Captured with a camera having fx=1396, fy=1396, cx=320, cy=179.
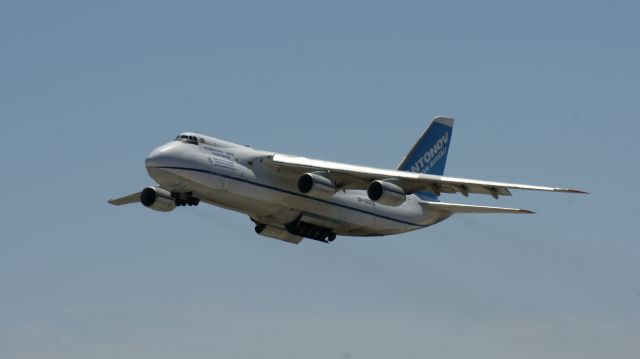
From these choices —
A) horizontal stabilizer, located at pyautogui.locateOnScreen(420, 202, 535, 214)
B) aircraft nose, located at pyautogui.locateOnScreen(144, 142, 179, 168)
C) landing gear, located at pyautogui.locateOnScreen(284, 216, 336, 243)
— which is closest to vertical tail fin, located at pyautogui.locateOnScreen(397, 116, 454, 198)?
horizontal stabilizer, located at pyautogui.locateOnScreen(420, 202, 535, 214)

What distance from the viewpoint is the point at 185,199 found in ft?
125

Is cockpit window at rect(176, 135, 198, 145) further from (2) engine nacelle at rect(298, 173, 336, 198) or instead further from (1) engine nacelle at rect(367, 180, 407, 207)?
(1) engine nacelle at rect(367, 180, 407, 207)

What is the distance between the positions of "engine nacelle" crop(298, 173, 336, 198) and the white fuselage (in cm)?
81

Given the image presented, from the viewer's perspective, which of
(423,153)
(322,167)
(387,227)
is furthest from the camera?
(423,153)

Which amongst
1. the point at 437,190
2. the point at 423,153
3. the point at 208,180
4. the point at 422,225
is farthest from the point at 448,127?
the point at 208,180

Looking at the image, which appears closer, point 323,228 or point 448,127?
point 323,228

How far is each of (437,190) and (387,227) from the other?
3.32 metres

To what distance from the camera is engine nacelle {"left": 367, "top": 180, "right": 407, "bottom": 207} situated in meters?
37.3

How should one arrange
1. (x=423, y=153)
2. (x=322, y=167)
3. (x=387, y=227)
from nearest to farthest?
(x=322, y=167)
(x=387, y=227)
(x=423, y=153)

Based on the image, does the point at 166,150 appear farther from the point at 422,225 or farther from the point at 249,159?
the point at 422,225

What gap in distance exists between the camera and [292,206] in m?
39.0

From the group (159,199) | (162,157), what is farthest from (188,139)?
(159,199)

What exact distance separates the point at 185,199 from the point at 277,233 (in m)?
3.62

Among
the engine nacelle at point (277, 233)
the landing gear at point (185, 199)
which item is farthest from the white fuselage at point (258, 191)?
the engine nacelle at point (277, 233)
